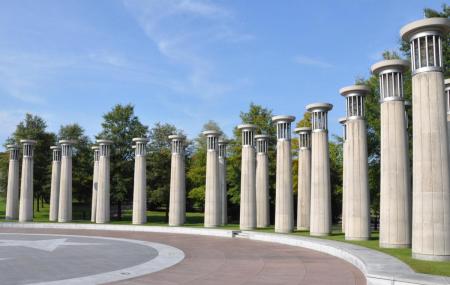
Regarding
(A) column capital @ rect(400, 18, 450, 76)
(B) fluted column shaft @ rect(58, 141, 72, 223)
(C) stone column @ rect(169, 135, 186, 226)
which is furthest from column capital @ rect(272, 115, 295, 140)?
(B) fluted column shaft @ rect(58, 141, 72, 223)

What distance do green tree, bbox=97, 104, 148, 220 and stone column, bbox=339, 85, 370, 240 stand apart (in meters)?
43.9

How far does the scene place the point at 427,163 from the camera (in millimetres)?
19859

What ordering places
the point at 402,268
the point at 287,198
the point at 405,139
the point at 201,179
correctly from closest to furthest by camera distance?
the point at 402,268 → the point at 405,139 → the point at 287,198 → the point at 201,179

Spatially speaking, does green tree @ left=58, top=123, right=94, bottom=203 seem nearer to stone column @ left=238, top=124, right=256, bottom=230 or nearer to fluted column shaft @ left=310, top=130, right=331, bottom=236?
stone column @ left=238, top=124, right=256, bottom=230

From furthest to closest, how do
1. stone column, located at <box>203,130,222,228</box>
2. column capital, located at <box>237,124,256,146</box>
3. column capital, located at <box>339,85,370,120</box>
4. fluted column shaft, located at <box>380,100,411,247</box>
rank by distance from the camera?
stone column, located at <box>203,130,222,228</box>, column capital, located at <box>237,124,256,146</box>, column capital, located at <box>339,85,370,120</box>, fluted column shaft, located at <box>380,100,411,247</box>

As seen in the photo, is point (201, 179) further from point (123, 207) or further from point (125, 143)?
point (123, 207)

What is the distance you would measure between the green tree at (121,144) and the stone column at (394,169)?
160ft

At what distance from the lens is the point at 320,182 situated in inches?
1362

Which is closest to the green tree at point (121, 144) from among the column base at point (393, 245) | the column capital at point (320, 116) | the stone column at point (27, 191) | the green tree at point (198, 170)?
the green tree at point (198, 170)

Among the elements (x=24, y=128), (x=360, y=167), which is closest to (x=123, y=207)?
(x=24, y=128)

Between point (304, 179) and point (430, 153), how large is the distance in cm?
2472

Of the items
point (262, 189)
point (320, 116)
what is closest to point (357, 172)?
point (320, 116)

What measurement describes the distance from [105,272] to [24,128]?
69092mm

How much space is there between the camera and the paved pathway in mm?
16859
